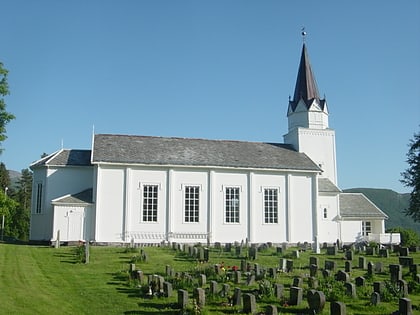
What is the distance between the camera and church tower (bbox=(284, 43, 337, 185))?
144ft

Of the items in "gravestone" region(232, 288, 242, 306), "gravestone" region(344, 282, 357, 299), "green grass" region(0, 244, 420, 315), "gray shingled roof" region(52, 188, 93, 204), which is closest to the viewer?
"green grass" region(0, 244, 420, 315)

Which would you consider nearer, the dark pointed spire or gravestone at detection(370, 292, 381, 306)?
gravestone at detection(370, 292, 381, 306)

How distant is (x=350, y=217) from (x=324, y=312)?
30715mm

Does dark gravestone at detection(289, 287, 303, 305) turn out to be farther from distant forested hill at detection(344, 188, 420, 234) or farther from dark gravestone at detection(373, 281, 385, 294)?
distant forested hill at detection(344, 188, 420, 234)

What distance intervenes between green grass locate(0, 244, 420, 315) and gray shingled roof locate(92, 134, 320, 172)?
10.2 m

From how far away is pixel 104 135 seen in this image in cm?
3925

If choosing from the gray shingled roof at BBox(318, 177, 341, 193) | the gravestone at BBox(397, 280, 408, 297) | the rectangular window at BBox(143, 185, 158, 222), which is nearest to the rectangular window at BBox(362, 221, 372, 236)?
the gray shingled roof at BBox(318, 177, 341, 193)

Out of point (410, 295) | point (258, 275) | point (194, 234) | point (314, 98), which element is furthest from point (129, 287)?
point (314, 98)

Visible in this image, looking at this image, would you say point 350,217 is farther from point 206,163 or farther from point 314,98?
point 206,163

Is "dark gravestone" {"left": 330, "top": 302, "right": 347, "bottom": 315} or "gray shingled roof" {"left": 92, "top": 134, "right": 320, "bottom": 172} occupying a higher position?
"gray shingled roof" {"left": 92, "top": 134, "right": 320, "bottom": 172}

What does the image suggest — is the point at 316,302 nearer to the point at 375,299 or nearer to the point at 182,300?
the point at 375,299

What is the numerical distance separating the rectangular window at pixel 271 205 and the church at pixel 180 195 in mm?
78

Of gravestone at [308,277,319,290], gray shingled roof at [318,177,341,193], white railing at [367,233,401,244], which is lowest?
gravestone at [308,277,319,290]

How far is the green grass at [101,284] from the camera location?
44.4ft
